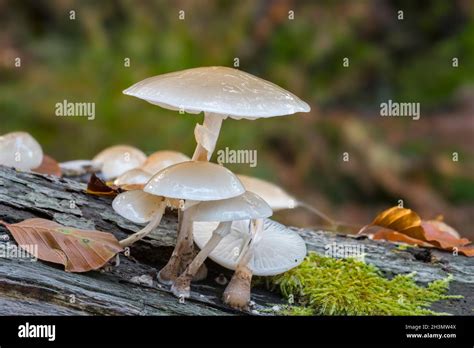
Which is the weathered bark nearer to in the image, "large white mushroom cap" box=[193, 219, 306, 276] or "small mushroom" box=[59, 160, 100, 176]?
"large white mushroom cap" box=[193, 219, 306, 276]

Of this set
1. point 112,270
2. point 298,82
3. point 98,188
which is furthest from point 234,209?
point 298,82

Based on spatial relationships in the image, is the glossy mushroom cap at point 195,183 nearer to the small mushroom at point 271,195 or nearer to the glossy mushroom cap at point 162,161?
the glossy mushroom cap at point 162,161

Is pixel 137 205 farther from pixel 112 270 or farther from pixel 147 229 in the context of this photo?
pixel 112 270

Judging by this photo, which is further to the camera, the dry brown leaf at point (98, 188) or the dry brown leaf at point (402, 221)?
the dry brown leaf at point (402, 221)

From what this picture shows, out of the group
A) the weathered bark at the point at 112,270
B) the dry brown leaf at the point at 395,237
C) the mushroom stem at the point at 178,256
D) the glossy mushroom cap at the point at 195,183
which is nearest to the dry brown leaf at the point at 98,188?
the weathered bark at the point at 112,270
